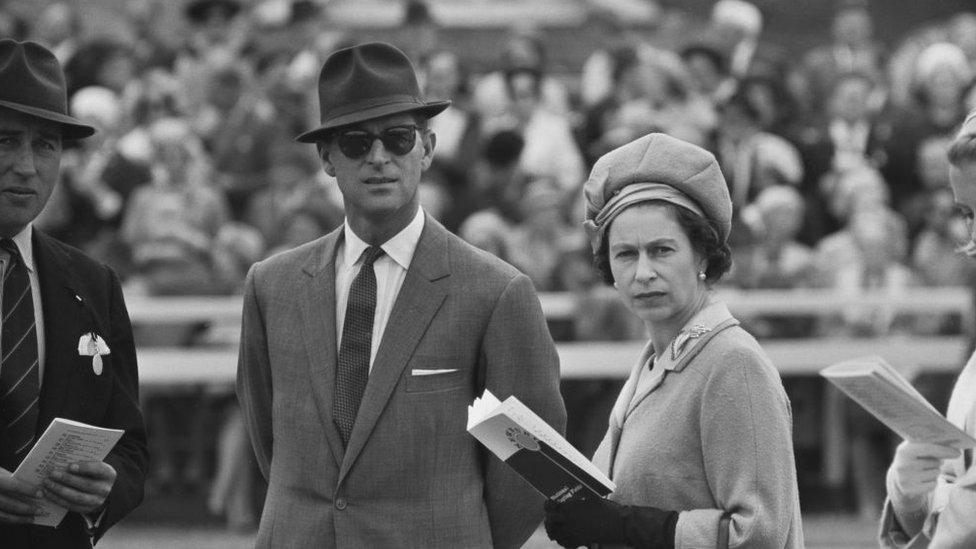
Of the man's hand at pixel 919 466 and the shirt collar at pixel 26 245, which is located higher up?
the shirt collar at pixel 26 245

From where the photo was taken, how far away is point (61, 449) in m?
4.74

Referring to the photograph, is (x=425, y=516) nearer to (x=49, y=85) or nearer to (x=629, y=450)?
(x=629, y=450)

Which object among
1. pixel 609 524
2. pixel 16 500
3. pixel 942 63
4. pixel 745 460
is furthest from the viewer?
pixel 942 63

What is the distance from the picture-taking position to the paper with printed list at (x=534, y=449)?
434 cm

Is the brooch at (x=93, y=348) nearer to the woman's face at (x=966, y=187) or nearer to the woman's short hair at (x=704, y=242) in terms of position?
the woman's short hair at (x=704, y=242)

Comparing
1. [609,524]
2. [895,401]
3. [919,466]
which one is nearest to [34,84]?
[609,524]

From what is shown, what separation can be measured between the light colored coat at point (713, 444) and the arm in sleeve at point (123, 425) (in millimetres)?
1439

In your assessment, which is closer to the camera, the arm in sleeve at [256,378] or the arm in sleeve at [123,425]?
the arm in sleeve at [123,425]

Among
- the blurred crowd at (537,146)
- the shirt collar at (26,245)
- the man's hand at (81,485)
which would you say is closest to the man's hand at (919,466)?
the man's hand at (81,485)

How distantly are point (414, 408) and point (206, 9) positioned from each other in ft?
38.4

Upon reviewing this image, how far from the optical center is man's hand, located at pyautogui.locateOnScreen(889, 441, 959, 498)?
442cm

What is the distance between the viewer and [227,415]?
1162cm

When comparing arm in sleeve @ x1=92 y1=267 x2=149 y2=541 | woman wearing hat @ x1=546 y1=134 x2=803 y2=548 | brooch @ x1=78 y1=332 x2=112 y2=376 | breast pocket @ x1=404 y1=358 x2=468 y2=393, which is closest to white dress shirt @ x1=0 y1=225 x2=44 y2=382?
brooch @ x1=78 y1=332 x2=112 y2=376

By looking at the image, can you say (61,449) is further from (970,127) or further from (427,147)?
(970,127)
